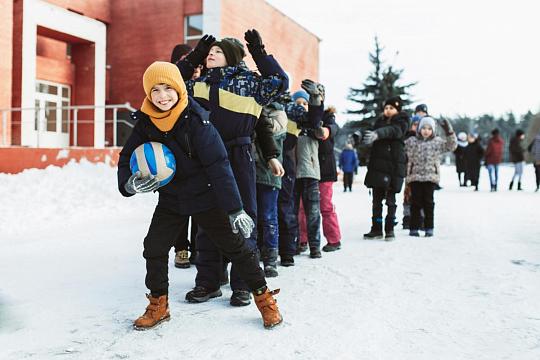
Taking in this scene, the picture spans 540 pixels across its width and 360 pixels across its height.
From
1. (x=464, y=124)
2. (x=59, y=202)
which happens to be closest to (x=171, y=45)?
(x=59, y=202)

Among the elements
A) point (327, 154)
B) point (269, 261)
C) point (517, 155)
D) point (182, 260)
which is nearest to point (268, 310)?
point (269, 261)

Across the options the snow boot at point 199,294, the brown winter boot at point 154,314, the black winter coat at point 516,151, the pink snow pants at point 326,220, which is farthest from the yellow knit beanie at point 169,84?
the black winter coat at point 516,151

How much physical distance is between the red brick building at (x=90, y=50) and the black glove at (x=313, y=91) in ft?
38.8

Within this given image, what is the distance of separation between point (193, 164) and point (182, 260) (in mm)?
1923

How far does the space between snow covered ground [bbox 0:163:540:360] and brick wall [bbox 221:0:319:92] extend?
12.4 m

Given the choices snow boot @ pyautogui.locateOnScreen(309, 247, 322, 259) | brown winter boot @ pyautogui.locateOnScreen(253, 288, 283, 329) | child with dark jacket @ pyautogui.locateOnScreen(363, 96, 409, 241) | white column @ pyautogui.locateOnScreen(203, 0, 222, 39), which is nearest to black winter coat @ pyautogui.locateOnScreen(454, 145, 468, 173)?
white column @ pyautogui.locateOnScreen(203, 0, 222, 39)

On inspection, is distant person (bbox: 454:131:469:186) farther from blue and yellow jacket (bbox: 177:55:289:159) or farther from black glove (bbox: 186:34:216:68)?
black glove (bbox: 186:34:216:68)

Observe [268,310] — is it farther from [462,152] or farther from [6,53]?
[462,152]

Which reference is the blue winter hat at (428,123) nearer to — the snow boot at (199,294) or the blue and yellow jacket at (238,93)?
the blue and yellow jacket at (238,93)

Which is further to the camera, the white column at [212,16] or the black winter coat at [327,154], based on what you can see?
the white column at [212,16]

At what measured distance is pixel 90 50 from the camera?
1823 cm

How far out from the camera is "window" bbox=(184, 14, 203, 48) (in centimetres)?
1859

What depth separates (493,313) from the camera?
135 inches

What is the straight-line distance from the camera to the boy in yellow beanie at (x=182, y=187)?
297cm
